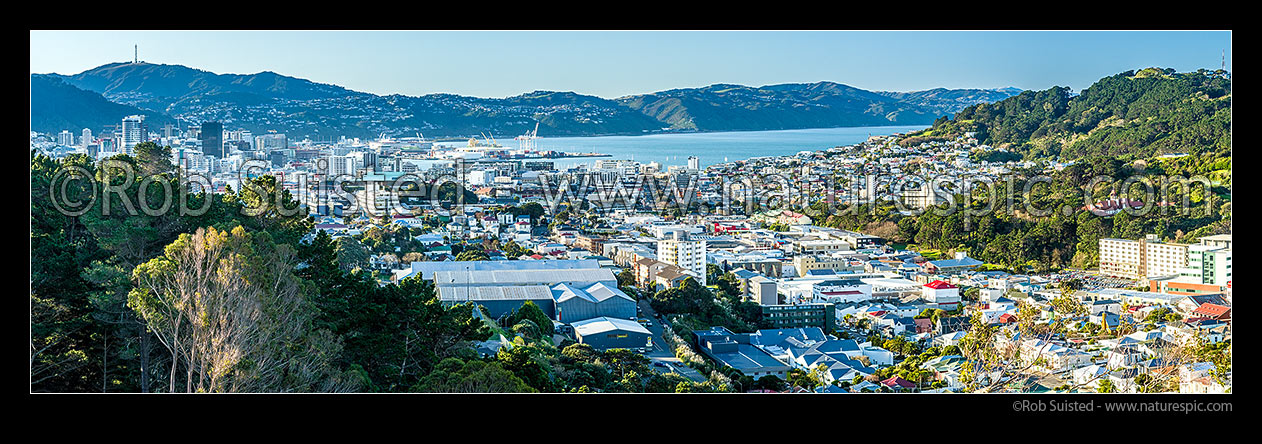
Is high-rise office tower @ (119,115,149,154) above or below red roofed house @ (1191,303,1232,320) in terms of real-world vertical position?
above

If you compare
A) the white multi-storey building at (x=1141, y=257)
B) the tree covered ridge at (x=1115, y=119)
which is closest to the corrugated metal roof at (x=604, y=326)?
the white multi-storey building at (x=1141, y=257)

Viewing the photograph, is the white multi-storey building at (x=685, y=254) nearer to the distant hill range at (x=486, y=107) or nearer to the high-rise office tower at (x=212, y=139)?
the high-rise office tower at (x=212, y=139)

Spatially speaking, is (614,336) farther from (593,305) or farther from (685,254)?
(685,254)

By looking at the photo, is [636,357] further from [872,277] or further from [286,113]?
[286,113]

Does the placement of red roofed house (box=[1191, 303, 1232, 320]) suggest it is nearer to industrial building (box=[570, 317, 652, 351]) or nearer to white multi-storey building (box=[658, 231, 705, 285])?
white multi-storey building (box=[658, 231, 705, 285])

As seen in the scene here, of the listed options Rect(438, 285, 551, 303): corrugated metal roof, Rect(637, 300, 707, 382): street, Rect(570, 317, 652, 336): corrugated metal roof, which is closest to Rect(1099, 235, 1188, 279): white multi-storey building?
Rect(637, 300, 707, 382): street

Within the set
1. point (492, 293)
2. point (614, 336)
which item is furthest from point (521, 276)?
point (614, 336)
